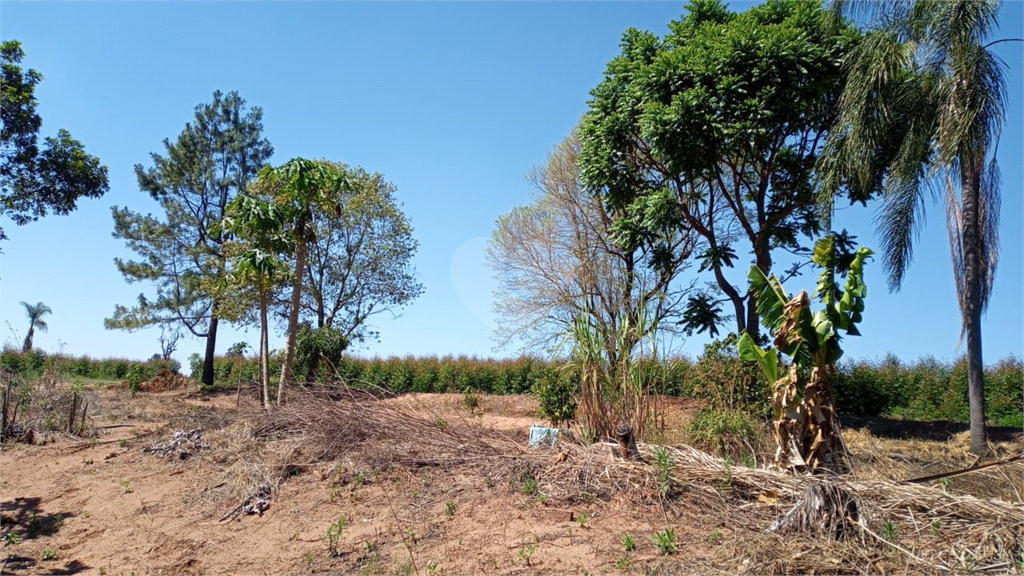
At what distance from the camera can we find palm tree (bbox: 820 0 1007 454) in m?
8.80

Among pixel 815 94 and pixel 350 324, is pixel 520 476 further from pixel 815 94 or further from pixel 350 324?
pixel 350 324

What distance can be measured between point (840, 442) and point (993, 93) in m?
6.51

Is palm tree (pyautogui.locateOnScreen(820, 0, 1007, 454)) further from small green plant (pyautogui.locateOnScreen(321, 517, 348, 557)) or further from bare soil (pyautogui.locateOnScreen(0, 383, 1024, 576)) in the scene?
small green plant (pyautogui.locateOnScreen(321, 517, 348, 557))

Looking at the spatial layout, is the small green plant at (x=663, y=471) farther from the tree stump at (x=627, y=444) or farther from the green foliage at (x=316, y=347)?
the green foliage at (x=316, y=347)

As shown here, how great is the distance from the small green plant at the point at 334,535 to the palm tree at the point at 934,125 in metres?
8.75

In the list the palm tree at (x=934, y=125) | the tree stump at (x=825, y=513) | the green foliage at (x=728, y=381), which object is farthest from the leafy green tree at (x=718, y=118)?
the tree stump at (x=825, y=513)

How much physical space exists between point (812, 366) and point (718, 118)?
656 centimetres

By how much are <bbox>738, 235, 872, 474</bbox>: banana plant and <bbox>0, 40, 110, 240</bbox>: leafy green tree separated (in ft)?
51.3

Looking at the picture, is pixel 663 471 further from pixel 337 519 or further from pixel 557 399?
pixel 557 399

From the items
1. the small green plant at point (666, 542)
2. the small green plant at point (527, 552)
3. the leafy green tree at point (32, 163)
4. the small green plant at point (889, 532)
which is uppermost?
the leafy green tree at point (32, 163)

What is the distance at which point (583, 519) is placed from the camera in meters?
4.68

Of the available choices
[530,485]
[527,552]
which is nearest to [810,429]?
[530,485]

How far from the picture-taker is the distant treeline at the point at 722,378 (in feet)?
27.9

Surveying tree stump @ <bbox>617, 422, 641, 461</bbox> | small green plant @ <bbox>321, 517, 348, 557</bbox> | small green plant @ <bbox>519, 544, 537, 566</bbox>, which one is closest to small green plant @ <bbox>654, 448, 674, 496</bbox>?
tree stump @ <bbox>617, 422, 641, 461</bbox>
